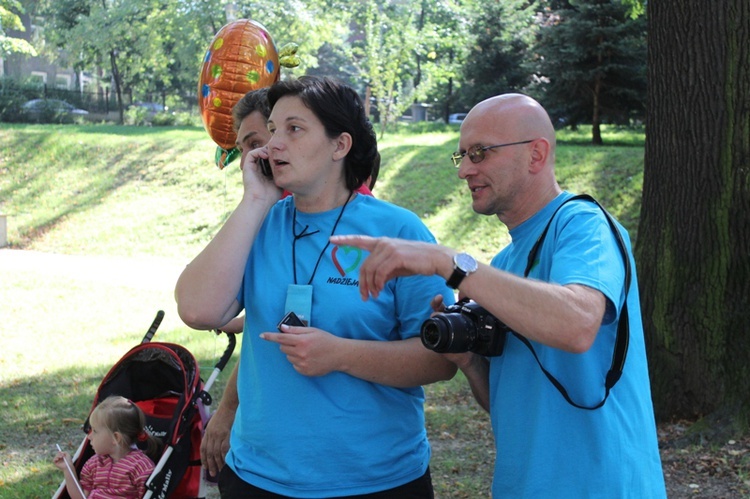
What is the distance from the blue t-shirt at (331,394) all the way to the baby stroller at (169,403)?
139cm

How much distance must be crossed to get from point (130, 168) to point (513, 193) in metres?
18.3

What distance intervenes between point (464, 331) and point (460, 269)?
0.84 feet

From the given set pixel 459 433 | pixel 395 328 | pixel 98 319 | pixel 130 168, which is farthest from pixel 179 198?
pixel 395 328

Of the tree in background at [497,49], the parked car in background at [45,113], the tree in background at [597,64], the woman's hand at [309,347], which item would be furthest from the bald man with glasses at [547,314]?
the parked car in background at [45,113]

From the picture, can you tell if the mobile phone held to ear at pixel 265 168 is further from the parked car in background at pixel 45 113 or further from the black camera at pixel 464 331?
the parked car in background at pixel 45 113

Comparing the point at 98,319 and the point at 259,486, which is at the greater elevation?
the point at 259,486

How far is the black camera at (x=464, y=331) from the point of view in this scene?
2.11 m

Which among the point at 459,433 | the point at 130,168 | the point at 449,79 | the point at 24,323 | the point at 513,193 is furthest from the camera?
the point at 449,79

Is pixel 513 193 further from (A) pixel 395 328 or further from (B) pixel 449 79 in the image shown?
(B) pixel 449 79

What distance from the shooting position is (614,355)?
6.90 ft

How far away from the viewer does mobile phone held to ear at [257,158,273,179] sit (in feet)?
9.06

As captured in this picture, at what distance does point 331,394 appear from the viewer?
96.1 inches

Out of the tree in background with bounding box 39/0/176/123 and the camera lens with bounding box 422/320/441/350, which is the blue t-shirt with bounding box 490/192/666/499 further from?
the tree in background with bounding box 39/0/176/123

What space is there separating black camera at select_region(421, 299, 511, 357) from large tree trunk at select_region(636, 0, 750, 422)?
14.1 ft
